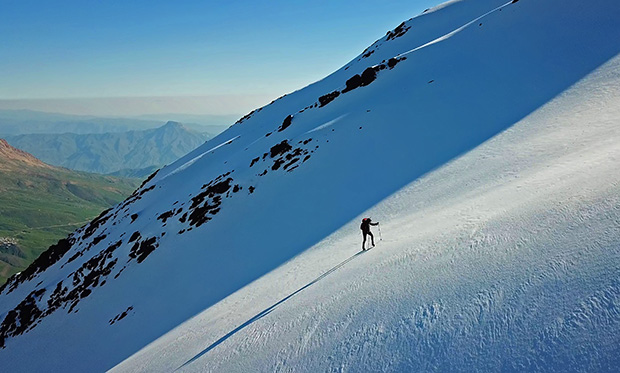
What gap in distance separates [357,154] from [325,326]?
84.3ft

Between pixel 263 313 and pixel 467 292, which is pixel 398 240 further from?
pixel 263 313

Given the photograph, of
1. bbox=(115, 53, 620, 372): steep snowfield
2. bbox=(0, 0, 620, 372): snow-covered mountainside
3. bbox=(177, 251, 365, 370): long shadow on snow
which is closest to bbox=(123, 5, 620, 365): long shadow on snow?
bbox=(0, 0, 620, 372): snow-covered mountainside

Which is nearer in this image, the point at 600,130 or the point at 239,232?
the point at 600,130

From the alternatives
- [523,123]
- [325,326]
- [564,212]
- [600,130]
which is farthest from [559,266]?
[523,123]

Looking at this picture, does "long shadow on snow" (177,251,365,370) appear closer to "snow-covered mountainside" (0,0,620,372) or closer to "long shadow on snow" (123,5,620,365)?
"snow-covered mountainside" (0,0,620,372)

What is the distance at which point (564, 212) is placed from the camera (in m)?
10.6

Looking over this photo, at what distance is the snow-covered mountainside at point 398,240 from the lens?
27.5ft

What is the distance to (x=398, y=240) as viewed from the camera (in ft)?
51.8

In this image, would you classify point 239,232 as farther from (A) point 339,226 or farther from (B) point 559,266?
(B) point 559,266

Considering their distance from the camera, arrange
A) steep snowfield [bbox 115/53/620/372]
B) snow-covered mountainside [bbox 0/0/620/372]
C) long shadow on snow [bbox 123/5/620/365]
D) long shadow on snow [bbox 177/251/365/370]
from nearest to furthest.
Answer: steep snowfield [bbox 115/53/620/372] < snow-covered mountainside [bbox 0/0/620/372] < long shadow on snow [bbox 177/251/365/370] < long shadow on snow [bbox 123/5/620/365]

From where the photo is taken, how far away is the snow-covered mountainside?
8.38 metres

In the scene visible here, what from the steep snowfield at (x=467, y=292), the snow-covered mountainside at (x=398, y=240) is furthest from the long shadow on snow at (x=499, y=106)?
the steep snowfield at (x=467, y=292)

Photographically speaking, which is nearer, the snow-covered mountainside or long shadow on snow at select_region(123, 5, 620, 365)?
the snow-covered mountainside

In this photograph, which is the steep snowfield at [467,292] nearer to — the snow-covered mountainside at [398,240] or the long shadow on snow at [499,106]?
the snow-covered mountainside at [398,240]
